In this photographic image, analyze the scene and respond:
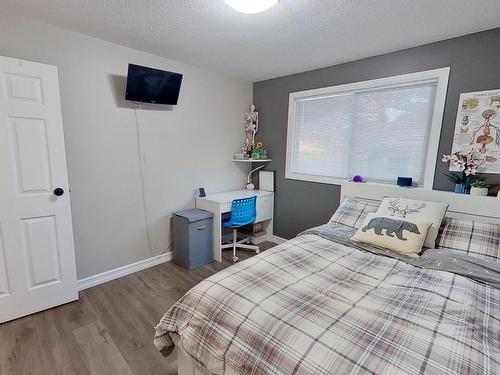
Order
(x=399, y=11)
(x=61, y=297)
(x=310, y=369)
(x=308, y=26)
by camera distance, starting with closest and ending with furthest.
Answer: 1. (x=310, y=369)
2. (x=399, y=11)
3. (x=308, y=26)
4. (x=61, y=297)

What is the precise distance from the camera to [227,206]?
3076 mm

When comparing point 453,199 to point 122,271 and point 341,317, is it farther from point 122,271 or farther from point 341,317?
point 122,271

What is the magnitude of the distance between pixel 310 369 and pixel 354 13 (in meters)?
2.18

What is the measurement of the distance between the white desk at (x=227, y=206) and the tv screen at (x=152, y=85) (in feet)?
4.02

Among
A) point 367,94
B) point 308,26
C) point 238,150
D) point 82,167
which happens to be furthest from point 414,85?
point 82,167

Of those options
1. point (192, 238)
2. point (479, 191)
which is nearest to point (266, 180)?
point (192, 238)

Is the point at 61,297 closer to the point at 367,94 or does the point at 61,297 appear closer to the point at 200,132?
the point at 200,132

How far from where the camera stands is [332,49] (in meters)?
2.49

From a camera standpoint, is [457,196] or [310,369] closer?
[310,369]

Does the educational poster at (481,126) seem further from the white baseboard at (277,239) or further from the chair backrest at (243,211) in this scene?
the white baseboard at (277,239)

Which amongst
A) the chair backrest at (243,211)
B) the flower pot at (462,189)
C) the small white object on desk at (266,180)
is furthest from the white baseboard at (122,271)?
the flower pot at (462,189)

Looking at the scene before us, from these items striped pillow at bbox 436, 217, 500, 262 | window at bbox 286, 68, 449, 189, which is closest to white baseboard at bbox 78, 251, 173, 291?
window at bbox 286, 68, 449, 189

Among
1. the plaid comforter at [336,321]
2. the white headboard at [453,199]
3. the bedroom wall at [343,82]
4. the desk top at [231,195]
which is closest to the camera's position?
the plaid comforter at [336,321]

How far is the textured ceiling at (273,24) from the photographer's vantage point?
1.76m
